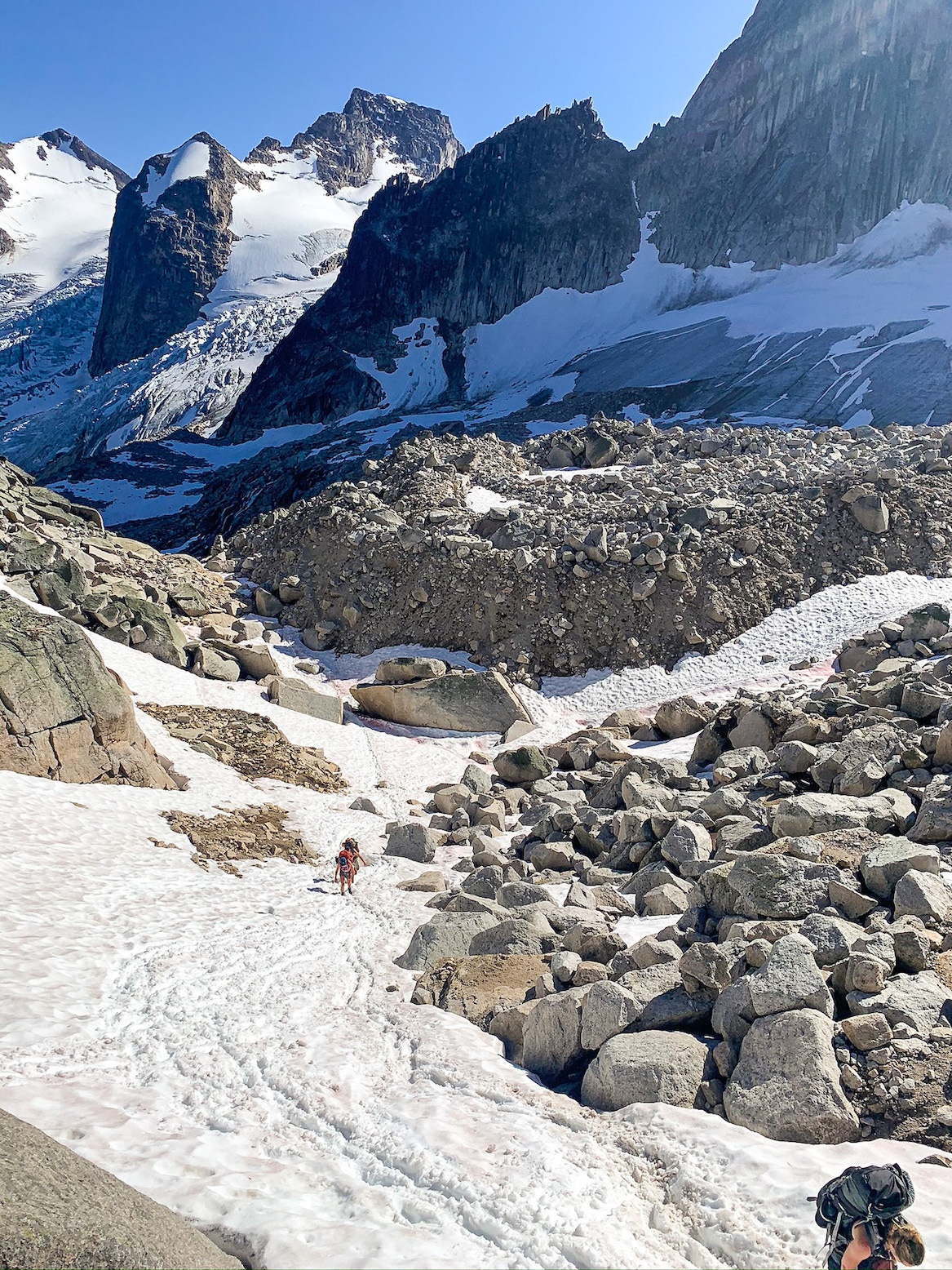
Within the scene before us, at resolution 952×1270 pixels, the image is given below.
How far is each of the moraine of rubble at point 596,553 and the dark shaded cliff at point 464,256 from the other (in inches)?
3313

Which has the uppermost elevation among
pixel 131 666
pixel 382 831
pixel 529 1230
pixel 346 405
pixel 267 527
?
pixel 346 405

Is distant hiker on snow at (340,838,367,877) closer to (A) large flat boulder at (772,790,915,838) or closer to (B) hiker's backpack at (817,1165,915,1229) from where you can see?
(A) large flat boulder at (772,790,915,838)

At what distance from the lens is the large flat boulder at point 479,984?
839cm

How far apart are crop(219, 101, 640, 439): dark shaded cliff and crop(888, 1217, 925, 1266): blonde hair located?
369 feet

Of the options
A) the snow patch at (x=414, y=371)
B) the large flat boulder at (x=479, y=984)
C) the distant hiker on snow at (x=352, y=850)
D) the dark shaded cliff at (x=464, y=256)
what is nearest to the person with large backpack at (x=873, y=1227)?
the large flat boulder at (x=479, y=984)

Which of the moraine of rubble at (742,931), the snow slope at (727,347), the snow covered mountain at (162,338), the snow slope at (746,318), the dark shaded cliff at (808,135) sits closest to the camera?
the moraine of rubble at (742,931)

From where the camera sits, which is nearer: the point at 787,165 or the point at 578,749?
the point at 578,749

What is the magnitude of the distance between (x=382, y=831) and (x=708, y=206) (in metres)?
114

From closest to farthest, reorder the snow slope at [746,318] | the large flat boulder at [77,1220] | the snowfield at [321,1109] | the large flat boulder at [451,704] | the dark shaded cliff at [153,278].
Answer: the large flat boulder at [77,1220] → the snowfield at [321,1109] → the large flat boulder at [451,704] → the snow slope at [746,318] → the dark shaded cliff at [153,278]

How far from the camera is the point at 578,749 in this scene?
66.5ft

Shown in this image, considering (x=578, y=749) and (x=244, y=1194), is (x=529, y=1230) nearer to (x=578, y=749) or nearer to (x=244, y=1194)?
(x=244, y=1194)

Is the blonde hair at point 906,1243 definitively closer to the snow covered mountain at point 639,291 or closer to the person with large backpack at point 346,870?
the person with large backpack at point 346,870

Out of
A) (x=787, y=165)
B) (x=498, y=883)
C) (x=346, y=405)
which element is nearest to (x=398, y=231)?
(x=346, y=405)

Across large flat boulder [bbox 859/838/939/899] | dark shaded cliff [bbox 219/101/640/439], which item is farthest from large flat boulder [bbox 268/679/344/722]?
dark shaded cliff [bbox 219/101/640/439]
